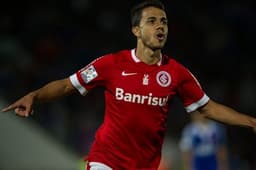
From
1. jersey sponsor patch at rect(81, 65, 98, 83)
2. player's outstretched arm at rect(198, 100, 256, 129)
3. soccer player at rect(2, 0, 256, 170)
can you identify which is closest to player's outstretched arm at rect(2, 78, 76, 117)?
soccer player at rect(2, 0, 256, 170)

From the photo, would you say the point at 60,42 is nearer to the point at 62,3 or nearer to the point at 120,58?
the point at 62,3

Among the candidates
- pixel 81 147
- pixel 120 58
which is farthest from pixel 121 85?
pixel 81 147

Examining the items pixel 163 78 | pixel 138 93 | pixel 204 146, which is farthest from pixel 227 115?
pixel 204 146

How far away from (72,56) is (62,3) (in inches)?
63.0

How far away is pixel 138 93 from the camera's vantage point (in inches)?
200

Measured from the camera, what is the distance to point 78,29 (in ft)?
40.5

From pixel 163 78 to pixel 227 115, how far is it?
59 centimetres

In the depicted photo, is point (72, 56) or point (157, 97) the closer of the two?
point (157, 97)

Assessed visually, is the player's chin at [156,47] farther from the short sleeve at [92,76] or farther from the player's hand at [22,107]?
the player's hand at [22,107]

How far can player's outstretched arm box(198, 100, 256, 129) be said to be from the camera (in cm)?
526

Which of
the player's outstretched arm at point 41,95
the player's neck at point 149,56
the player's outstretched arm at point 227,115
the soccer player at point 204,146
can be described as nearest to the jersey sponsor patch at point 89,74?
the player's outstretched arm at point 41,95

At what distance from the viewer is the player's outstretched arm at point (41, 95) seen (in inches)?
186

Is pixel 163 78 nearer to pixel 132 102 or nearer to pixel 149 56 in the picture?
pixel 149 56

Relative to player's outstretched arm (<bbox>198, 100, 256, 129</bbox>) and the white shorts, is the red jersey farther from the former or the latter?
player's outstretched arm (<bbox>198, 100, 256, 129</bbox>)
